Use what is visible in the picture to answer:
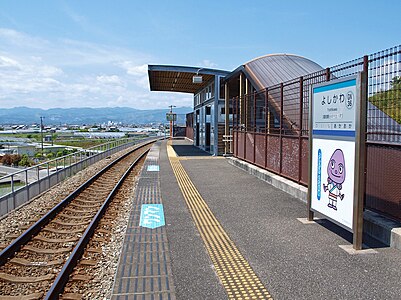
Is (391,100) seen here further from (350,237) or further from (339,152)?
(350,237)

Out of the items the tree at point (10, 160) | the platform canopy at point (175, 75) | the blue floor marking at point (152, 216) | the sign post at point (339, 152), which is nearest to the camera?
the sign post at point (339, 152)

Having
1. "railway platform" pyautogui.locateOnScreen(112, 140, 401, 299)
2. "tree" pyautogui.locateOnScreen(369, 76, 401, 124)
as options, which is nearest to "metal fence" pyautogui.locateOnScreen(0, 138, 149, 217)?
"railway platform" pyautogui.locateOnScreen(112, 140, 401, 299)

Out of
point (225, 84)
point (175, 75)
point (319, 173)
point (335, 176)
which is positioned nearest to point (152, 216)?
point (319, 173)

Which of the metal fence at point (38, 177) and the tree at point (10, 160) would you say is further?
the tree at point (10, 160)

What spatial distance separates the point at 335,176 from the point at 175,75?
803 inches

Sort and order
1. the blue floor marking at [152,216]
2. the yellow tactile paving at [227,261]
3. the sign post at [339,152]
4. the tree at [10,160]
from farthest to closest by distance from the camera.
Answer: the tree at [10,160]
the blue floor marking at [152,216]
the sign post at [339,152]
the yellow tactile paving at [227,261]

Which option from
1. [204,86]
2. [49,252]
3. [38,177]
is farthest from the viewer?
[204,86]

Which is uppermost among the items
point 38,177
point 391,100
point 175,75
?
point 175,75

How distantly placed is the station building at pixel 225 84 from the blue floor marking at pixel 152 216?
22.8ft

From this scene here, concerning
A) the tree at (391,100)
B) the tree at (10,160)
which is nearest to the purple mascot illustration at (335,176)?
the tree at (391,100)

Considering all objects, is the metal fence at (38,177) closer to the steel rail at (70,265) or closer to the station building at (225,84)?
the steel rail at (70,265)

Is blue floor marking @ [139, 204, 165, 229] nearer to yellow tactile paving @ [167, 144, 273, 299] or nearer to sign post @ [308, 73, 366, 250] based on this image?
yellow tactile paving @ [167, 144, 273, 299]

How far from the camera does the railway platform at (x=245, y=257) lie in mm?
4258

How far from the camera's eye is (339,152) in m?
5.91
